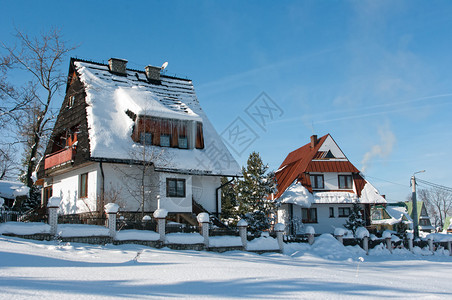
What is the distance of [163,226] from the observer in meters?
17.3

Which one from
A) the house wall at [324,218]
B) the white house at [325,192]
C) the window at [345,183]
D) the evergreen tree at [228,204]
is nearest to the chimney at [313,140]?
the white house at [325,192]

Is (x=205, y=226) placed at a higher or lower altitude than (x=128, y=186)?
lower

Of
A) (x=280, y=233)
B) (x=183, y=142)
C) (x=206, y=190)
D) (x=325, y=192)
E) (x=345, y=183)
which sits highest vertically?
(x=183, y=142)

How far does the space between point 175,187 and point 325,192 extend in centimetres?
1619

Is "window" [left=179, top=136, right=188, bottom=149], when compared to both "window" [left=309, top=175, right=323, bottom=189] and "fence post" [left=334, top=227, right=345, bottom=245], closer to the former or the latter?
"fence post" [left=334, top=227, right=345, bottom=245]

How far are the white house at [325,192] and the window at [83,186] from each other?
16.4m

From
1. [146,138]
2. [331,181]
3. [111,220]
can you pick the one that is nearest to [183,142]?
[146,138]

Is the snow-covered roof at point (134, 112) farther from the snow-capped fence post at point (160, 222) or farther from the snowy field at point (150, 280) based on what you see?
the snowy field at point (150, 280)

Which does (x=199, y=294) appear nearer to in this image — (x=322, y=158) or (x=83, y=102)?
(x=83, y=102)

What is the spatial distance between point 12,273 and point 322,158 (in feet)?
99.0

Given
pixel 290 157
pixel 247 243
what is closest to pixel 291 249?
pixel 247 243

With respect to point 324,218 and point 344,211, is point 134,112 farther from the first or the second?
point 344,211

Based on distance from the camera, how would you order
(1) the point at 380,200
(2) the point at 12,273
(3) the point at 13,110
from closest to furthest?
1. (2) the point at 12,273
2. (3) the point at 13,110
3. (1) the point at 380,200

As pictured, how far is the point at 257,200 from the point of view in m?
27.9
